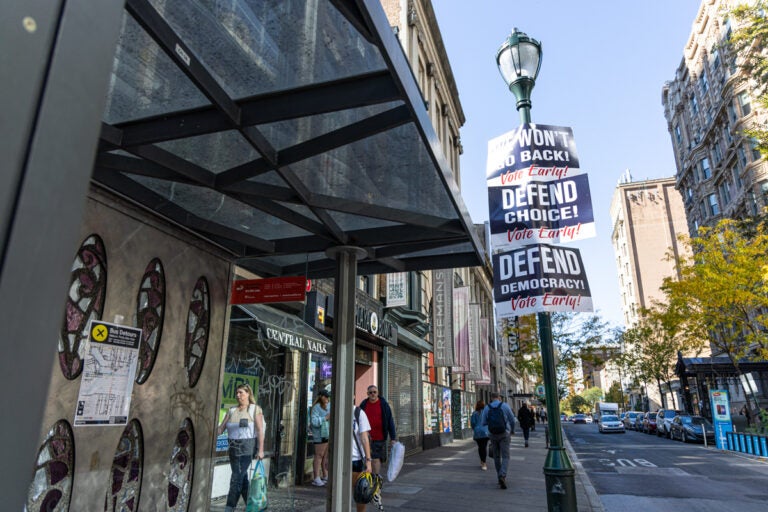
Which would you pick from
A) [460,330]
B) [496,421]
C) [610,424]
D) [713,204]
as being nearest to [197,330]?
[496,421]

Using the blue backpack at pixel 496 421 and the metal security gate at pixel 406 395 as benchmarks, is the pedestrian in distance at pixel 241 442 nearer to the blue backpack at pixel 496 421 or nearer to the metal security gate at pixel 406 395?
the blue backpack at pixel 496 421

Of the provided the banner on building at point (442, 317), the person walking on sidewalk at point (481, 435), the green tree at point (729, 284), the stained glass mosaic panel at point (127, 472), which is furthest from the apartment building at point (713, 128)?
the stained glass mosaic panel at point (127, 472)

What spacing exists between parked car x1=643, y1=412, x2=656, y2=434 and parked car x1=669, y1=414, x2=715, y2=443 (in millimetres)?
7530

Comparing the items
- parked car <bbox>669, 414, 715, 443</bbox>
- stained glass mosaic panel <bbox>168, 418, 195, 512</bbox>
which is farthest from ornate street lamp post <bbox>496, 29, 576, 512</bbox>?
parked car <bbox>669, 414, 715, 443</bbox>

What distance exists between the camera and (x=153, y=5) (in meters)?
3.13

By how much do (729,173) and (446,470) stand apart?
3857 cm

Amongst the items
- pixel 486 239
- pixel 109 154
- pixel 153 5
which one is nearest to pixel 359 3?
pixel 153 5

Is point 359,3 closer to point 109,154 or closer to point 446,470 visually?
point 109,154

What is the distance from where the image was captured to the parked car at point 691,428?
24.4 m

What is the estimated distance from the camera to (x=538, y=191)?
6152 mm

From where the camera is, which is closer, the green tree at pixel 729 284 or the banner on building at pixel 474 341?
the green tree at pixel 729 284

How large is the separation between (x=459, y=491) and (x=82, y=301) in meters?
7.97

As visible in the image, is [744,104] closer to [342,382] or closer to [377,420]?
[377,420]

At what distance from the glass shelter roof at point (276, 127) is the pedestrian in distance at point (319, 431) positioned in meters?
4.64
